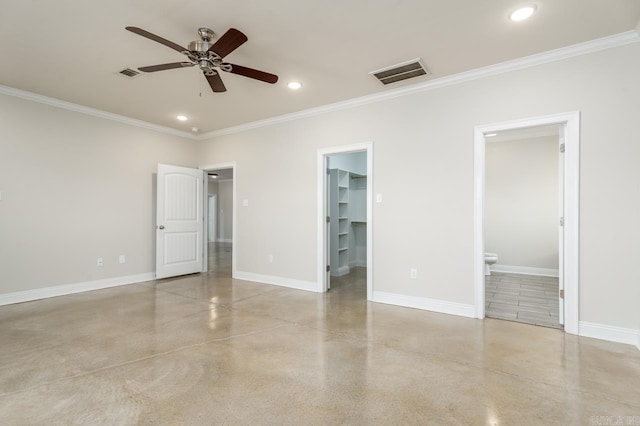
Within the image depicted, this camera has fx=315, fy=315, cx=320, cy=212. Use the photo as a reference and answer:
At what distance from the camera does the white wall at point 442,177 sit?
9.35 ft

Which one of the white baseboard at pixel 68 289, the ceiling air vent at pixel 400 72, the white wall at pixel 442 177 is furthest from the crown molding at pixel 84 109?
the ceiling air vent at pixel 400 72

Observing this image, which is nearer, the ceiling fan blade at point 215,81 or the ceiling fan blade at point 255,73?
the ceiling fan blade at point 255,73

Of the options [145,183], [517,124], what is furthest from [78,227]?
[517,124]

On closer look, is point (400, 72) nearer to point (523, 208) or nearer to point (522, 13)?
point (522, 13)

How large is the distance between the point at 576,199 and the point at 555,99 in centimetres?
101

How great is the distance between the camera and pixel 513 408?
6.09ft

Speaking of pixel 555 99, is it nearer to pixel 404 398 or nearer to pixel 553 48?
pixel 553 48

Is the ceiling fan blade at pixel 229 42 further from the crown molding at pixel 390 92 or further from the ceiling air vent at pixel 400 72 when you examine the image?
the crown molding at pixel 390 92

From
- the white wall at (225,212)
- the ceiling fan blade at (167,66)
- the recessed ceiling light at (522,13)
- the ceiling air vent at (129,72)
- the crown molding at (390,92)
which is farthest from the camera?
the white wall at (225,212)

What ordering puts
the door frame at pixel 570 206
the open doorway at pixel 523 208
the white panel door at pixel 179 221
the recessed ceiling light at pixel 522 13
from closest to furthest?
the recessed ceiling light at pixel 522 13
the door frame at pixel 570 206
the white panel door at pixel 179 221
the open doorway at pixel 523 208

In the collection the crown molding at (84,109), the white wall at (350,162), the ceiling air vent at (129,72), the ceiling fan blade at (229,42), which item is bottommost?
the white wall at (350,162)

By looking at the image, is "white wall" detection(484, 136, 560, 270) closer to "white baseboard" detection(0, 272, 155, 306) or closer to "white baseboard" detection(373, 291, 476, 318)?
"white baseboard" detection(373, 291, 476, 318)

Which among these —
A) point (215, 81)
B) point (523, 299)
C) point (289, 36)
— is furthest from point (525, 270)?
point (215, 81)

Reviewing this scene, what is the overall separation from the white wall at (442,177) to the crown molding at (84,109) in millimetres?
1110
